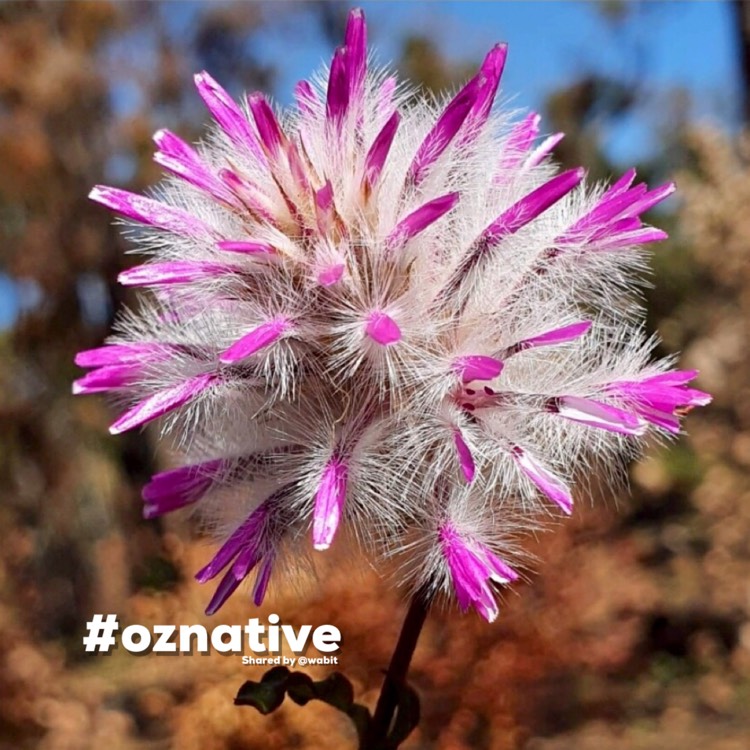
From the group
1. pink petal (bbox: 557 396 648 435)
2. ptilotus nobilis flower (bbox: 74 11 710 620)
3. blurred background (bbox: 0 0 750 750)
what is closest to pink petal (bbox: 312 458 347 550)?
ptilotus nobilis flower (bbox: 74 11 710 620)

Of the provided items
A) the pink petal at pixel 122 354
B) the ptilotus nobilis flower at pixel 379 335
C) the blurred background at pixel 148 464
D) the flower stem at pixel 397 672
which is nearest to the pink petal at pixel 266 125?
the ptilotus nobilis flower at pixel 379 335

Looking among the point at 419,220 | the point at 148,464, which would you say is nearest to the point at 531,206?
the point at 419,220

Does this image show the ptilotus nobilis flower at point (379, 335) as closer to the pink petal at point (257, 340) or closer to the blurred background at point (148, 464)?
the pink petal at point (257, 340)

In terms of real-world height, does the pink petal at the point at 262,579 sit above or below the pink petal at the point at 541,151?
below

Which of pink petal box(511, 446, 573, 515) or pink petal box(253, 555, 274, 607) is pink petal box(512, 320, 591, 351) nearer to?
pink petal box(511, 446, 573, 515)

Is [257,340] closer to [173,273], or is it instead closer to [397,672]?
[173,273]

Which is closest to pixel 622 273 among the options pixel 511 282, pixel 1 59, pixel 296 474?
pixel 511 282

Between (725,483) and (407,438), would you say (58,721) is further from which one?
(725,483)
